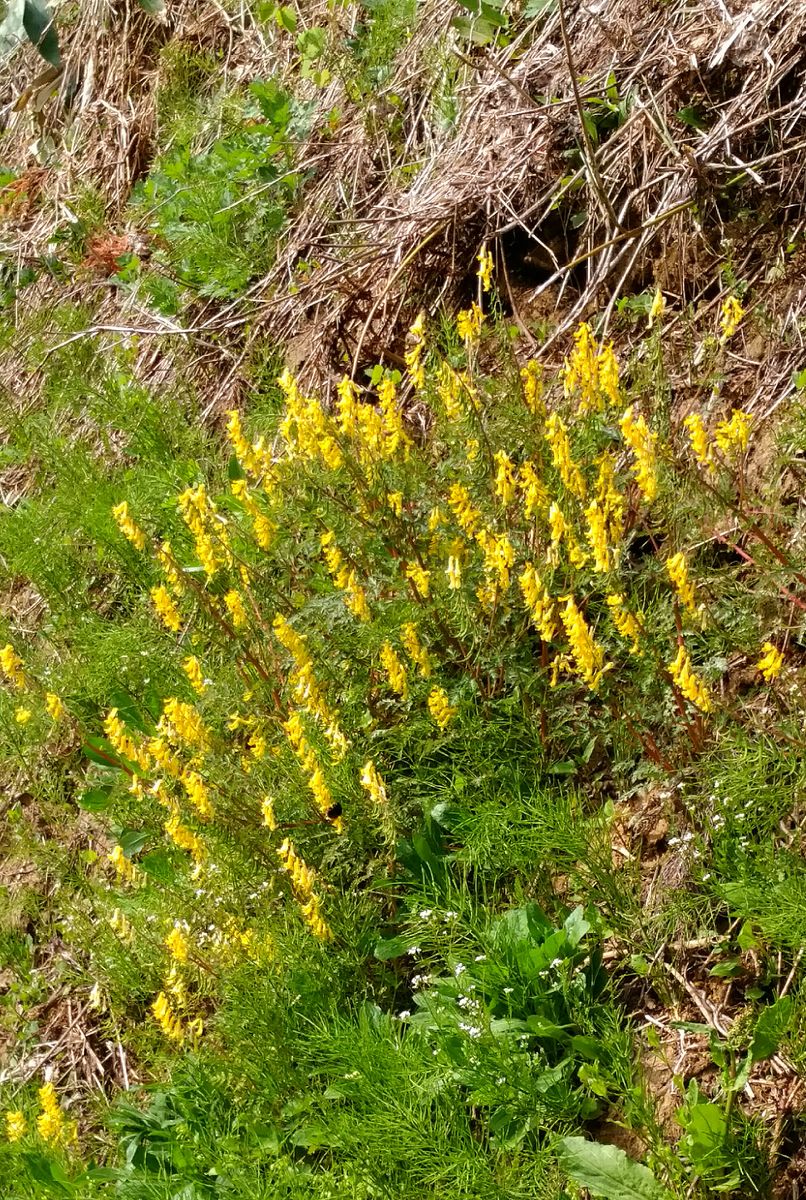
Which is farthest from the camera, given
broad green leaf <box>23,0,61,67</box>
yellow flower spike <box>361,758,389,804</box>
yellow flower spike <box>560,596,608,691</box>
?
yellow flower spike <box>361,758,389,804</box>

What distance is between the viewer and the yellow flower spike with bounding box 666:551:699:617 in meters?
2.49

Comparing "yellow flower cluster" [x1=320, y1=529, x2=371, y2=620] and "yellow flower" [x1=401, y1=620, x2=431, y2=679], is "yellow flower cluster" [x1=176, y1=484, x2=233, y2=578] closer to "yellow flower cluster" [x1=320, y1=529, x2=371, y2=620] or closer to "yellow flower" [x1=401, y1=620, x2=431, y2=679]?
"yellow flower cluster" [x1=320, y1=529, x2=371, y2=620]

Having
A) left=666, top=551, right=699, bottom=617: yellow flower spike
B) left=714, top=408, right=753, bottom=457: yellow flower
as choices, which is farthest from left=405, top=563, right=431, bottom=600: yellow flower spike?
left=714, top=408, right=753, bottom=457: yellow flower

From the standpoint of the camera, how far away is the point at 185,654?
3955 millimetres

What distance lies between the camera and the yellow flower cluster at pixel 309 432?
3105mm

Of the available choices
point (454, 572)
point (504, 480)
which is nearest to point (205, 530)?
point (454, 572)

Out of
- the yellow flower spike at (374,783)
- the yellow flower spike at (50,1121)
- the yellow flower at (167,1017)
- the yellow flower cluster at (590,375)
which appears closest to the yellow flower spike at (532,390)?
the yellow flower cluster at (590,375)

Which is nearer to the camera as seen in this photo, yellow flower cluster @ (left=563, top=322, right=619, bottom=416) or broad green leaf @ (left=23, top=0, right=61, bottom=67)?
broad green leaf @ (left=23, top=0, right=61, bottom=67)

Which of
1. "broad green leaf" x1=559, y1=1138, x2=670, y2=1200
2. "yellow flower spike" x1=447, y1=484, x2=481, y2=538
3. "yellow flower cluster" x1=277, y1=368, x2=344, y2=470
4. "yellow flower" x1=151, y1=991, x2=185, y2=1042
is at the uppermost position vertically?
"yellow flower cluster" x1=277, y1=368, x2=344, y2=470

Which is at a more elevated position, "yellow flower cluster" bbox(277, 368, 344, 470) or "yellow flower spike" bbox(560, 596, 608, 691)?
"yellow flower cluster" bbox(277, 368, 344, 470)

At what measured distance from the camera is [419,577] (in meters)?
3.06

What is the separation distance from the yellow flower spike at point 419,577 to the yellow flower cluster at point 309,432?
329 mm

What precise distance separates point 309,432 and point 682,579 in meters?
1.11

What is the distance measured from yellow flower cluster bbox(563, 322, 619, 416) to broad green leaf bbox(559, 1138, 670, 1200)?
1.61m
